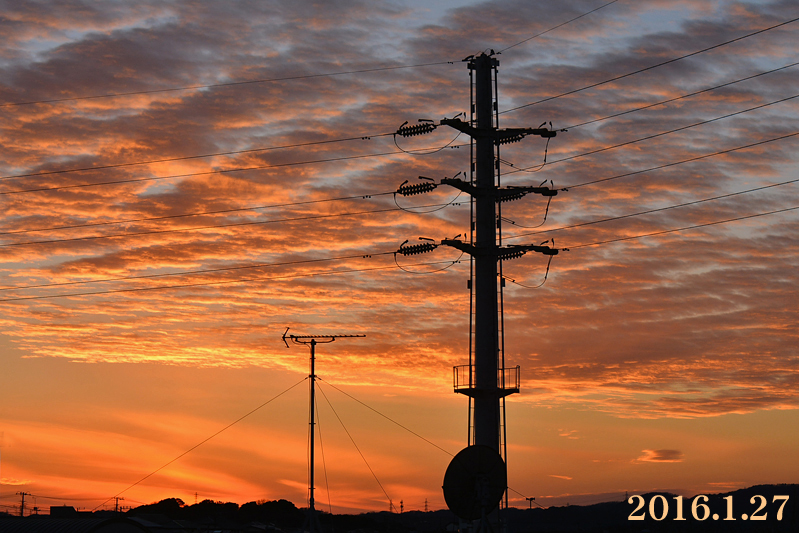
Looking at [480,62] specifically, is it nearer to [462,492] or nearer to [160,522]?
[462,492]

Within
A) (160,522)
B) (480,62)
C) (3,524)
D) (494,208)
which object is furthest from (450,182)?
(160,522)

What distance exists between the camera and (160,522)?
470ft

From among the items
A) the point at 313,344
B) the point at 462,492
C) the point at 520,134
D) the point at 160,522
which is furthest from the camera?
the point at 160,522

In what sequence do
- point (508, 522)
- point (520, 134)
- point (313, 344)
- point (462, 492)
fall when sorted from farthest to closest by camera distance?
point (313, 344) < point (520, 134) < point (508, 522) < point (462, 492)

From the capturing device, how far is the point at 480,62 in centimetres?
7019

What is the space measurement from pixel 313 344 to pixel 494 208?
20084 mm

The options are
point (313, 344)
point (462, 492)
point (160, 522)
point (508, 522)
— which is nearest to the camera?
point (462, 492)

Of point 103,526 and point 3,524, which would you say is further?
point 3,524

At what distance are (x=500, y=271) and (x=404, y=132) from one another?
12.2m

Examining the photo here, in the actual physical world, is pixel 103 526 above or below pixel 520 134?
below

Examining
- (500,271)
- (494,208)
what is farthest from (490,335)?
(494,208)

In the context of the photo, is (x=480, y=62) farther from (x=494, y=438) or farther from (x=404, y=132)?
(x=494, y=438)

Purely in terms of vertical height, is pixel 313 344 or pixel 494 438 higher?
pixel 313 344

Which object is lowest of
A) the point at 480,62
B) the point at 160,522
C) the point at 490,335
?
the point at 160,522
